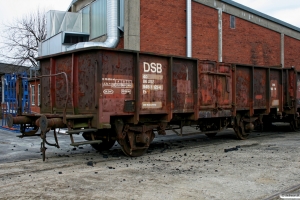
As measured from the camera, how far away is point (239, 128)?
12.7m

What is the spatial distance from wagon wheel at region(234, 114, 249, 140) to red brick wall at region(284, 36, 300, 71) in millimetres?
18297

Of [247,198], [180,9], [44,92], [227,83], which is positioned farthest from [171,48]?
[247,198]

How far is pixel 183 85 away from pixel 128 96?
7.24 ft

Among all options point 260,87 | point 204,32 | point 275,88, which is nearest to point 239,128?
point 260,87

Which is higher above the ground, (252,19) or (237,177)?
(252,19)

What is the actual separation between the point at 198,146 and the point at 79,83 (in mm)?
4882

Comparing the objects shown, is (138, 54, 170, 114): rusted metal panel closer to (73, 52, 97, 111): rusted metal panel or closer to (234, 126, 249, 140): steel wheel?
(73, 52, 97, 111): rusted metal panel

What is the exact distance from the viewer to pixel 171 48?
63.6ft

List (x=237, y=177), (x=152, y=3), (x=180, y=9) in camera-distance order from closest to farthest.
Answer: (x=237, y=177), (x=152, y=3), (x=180, y=9)

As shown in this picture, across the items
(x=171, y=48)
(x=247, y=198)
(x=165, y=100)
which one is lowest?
(x=247, y=198)

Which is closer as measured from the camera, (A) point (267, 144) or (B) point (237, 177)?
(B) point (237, 177)

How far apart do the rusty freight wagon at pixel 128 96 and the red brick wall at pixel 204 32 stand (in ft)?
29.3

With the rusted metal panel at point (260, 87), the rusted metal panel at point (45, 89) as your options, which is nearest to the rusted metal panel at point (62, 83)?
the rusted metal panel at point (45, 89)

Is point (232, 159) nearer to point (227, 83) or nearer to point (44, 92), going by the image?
point (227, 83)
